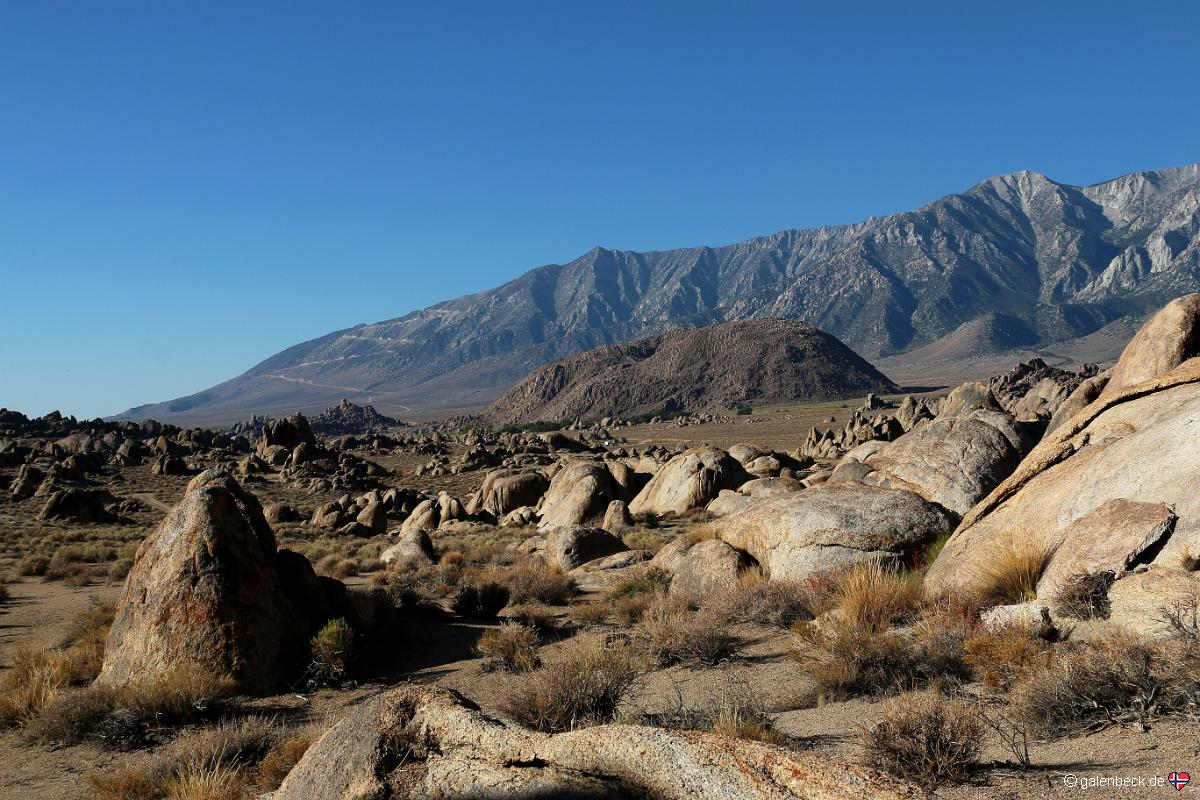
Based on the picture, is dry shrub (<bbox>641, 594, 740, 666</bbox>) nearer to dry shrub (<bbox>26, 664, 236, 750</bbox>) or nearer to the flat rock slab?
the flat rock slab

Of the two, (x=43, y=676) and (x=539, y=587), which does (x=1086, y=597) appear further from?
(x=43, y=676)

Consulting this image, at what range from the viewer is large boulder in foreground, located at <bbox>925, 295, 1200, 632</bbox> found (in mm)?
6875

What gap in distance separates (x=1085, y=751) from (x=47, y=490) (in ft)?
171

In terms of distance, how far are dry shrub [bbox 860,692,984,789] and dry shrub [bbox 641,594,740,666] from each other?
14.1 ft

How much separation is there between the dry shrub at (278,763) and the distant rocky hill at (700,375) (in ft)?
408

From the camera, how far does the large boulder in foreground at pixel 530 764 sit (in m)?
3.48

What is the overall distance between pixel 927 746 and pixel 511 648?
6957 millimetres

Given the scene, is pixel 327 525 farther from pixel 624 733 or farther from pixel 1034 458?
pixel 624 733

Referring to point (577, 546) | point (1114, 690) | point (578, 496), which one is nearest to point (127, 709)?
point (1114, 690)

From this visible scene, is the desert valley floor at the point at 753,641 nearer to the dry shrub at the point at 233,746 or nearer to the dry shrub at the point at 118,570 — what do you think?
the dry shrub at the point at 233,746

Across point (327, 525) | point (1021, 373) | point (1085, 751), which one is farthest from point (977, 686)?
point (1021, 373)

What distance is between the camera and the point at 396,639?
38.5 ft

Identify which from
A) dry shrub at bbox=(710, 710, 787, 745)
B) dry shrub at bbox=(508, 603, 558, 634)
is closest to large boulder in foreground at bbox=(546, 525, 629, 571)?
dry shrub at bbox=(508, 603, 558, 634)

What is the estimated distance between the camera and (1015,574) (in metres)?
8.05
